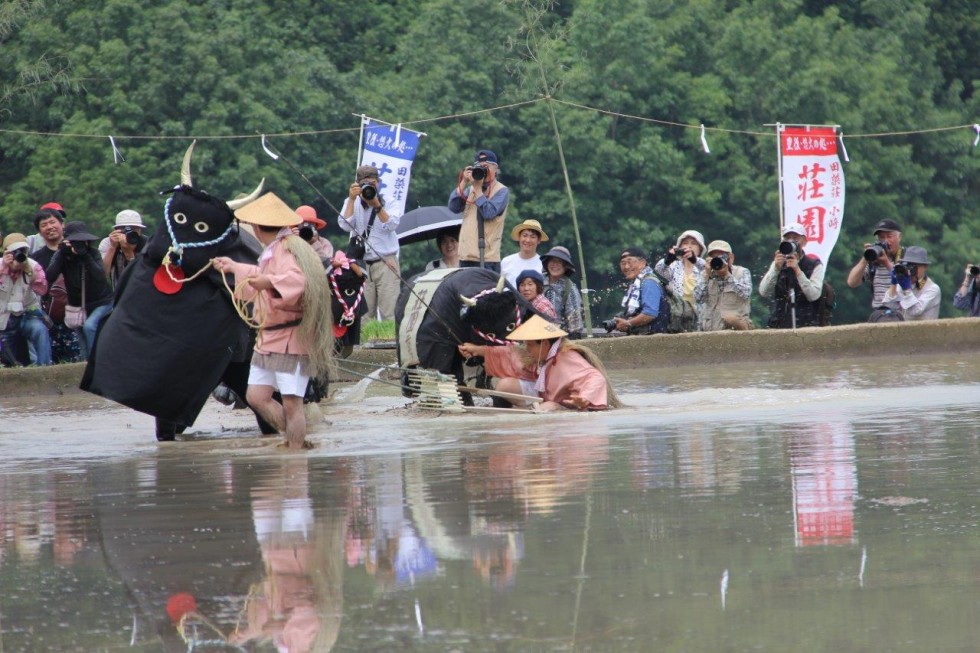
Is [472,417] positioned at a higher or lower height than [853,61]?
lower

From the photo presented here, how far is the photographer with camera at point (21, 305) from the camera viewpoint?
51.7ft

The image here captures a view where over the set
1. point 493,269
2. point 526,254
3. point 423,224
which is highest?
point 423,224

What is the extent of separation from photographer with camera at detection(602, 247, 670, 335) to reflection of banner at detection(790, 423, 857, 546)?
5813 millimetres

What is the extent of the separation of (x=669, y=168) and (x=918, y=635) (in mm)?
41832

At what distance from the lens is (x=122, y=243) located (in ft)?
51.3

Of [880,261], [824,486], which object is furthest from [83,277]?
[824,486]

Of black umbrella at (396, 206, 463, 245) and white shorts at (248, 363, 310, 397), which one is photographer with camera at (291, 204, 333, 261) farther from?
white shorts at (248, 363, 310, 397)

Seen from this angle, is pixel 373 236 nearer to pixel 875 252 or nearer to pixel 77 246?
pixel 77 246

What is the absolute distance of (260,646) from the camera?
18.9 ft

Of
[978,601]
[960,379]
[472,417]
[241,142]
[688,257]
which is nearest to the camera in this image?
[978,601]

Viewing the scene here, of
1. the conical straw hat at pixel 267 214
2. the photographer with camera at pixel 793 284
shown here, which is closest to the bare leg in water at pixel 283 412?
the conical straw hat at pixel 267 214

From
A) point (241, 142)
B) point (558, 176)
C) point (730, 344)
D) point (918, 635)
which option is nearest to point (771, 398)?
point (730, 344)

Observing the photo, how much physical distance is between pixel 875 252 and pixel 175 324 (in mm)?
7306

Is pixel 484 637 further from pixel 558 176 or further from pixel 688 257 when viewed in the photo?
pixel 558 176
